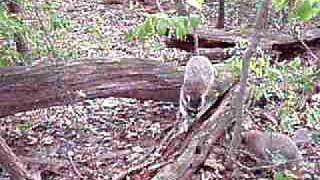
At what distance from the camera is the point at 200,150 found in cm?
329

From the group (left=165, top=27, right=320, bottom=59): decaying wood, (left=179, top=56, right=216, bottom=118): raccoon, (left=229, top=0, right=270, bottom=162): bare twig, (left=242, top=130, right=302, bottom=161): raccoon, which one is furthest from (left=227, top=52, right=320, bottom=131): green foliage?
(left=229, top=0, right=270, bottom=162): bare twig

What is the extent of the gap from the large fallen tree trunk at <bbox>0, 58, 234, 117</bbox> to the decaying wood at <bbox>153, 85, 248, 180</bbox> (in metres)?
0.89

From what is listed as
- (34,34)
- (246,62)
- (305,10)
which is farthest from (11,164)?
(34,34)

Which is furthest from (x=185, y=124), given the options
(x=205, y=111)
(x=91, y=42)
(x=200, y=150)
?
(x=91, y=42)

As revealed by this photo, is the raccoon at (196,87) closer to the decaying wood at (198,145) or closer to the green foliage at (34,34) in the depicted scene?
the decaying wood at (198,145)

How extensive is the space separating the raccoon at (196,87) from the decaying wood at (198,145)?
0.47ft

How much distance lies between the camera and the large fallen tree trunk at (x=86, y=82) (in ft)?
14.2

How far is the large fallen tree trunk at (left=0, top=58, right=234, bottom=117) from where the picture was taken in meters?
4.32

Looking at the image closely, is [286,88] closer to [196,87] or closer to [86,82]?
[196,87]

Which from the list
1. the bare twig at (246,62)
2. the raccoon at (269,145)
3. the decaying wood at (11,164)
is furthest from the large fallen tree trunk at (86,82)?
the bare twig at (246,62)

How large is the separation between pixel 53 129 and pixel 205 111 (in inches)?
61.8

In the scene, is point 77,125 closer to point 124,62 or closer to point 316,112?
point 124,62

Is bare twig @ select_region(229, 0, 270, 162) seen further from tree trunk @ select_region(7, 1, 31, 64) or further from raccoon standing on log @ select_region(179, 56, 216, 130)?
tree trunk @ select_region(7, 1, 31, 64)

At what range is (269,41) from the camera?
603 centimetres
